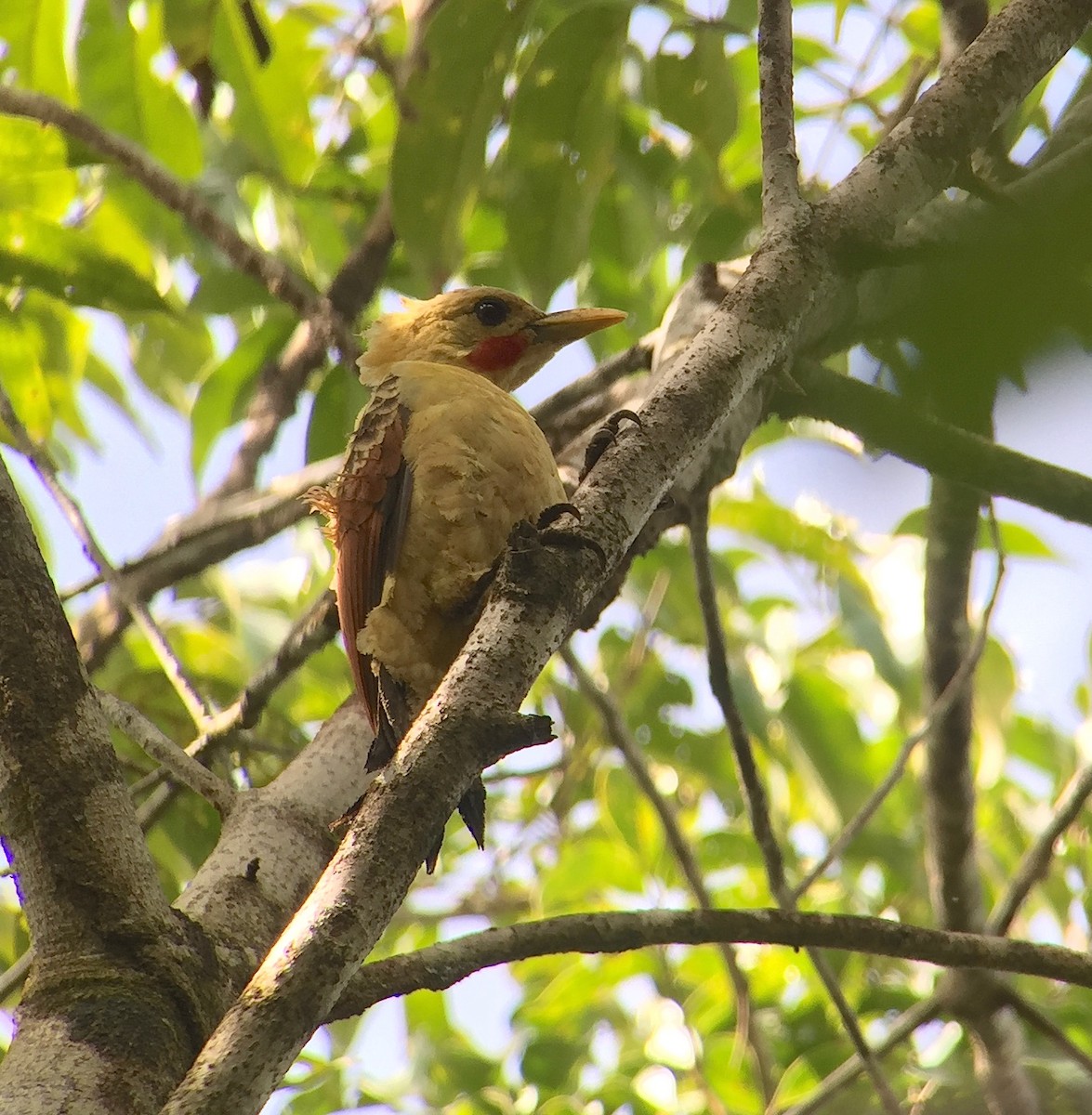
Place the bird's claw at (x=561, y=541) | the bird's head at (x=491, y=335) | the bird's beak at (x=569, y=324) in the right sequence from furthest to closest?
the bird's head at (x=491, y=335)
the bird's beak at (x=569, y=324)
the bird's claw at (x=561, y=541)

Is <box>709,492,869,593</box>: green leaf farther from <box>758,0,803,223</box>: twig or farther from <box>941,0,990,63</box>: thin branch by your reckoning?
<box>758,0,803,223</box>: twig

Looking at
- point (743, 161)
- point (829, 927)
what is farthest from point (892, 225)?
point (743, 161)

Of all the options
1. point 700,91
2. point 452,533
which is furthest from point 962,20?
point 452,533

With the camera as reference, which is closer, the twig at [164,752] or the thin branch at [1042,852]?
the twig at [164,752]

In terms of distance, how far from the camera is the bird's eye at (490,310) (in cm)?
419

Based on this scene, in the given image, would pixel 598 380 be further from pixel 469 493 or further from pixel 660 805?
pixel 660 805

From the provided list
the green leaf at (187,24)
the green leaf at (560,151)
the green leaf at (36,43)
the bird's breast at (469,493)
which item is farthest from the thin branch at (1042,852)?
the green leaf at (36,43)

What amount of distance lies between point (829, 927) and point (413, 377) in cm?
194

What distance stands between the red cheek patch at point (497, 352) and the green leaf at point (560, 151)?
0.47 metres

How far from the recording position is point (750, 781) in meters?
3.01

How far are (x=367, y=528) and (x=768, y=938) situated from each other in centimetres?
142

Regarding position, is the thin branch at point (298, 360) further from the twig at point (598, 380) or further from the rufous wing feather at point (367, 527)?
the rufous wing feather at point (367, 527)

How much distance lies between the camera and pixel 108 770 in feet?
5.98

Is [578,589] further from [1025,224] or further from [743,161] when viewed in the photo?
[743,161]
